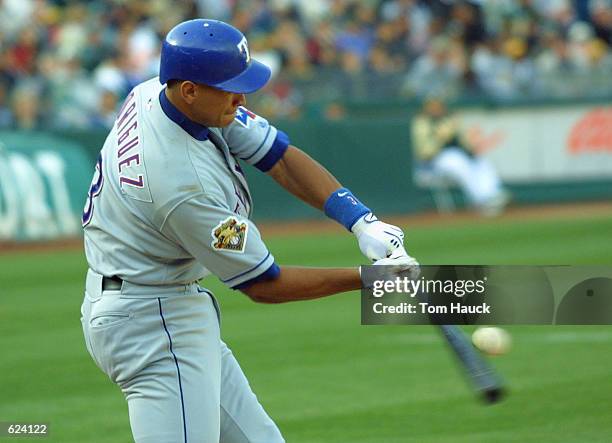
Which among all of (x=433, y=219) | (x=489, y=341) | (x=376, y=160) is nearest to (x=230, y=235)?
(x=489, y=341)

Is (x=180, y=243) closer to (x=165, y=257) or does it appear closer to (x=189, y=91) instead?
(x=165, y=257)

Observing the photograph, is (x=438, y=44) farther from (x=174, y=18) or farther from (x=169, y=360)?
(x=169, y=360)

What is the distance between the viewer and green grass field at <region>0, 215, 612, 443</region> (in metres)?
7.06

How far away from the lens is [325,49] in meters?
21.9

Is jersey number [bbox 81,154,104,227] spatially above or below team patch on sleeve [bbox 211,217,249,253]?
above

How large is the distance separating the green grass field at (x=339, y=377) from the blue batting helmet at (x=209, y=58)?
9.83 ft

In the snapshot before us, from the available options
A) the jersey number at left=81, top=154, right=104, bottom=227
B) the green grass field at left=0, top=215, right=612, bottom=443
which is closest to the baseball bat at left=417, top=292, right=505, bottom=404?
the jersey number at left=81, top=154, right=104, bottom=227

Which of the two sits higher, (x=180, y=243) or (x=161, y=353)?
(x=180, y=243)

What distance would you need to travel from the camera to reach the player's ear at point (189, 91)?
4371 millimetres

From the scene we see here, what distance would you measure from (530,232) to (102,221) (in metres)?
13.4

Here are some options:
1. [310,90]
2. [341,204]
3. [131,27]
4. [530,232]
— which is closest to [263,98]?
[310,90]

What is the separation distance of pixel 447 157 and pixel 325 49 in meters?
3.21

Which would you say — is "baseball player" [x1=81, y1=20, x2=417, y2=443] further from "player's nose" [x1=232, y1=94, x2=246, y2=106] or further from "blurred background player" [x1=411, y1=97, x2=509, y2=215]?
"blurred background player" [x1=411, y1=97, x2=509, y2=215]

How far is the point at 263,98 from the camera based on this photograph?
2016cm
